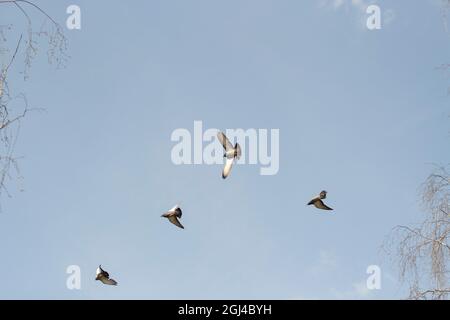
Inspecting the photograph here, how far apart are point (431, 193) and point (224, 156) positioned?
2.90 metres

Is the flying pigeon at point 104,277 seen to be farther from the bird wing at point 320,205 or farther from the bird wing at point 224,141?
the bird wing at point 320,205

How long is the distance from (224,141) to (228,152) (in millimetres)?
195

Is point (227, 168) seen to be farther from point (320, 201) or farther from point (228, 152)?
point (320, 201)

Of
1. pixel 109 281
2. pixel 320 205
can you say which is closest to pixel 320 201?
pixel 320 205

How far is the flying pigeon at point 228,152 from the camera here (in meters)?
7.24

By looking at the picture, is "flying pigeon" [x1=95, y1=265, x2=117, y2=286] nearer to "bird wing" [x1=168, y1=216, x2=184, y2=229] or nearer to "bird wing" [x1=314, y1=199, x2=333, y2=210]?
"bird wing" [x1=168, y1=216, x2=184, y2=229]

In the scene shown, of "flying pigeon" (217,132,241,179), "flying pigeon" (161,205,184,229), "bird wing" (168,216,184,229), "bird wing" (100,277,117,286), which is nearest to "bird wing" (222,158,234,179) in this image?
"flying pigeon" (217,132,241,179)

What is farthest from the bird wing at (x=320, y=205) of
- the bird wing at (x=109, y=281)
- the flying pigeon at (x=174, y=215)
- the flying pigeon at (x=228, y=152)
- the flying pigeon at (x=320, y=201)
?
the bird wing at (x=109, y=281)

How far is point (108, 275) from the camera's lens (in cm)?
668

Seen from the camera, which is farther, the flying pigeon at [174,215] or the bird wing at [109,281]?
the flying pigeon at [174,215]

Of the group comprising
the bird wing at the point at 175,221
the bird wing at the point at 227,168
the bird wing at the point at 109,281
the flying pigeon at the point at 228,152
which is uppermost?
the flying pigeon at the point at 228,152

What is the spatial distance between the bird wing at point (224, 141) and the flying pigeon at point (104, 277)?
2.45 meters
